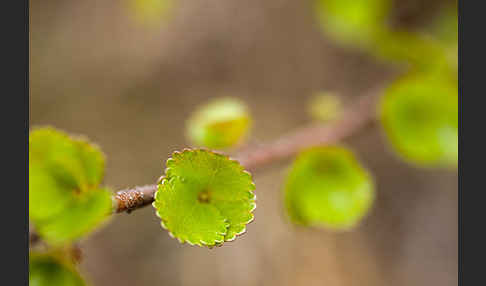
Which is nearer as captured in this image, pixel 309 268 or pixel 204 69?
pixel 309 268

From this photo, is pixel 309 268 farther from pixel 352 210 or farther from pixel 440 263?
pixel 352 210

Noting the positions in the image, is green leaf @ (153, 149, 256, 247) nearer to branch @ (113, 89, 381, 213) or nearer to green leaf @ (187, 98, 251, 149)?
branch @ (113, 89, 381, 213)

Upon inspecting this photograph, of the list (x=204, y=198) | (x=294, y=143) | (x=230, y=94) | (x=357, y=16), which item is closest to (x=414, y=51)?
(x=357, y=16)

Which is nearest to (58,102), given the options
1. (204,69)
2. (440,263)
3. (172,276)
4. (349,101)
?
(204,69)

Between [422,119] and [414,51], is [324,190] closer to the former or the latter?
[422,119]

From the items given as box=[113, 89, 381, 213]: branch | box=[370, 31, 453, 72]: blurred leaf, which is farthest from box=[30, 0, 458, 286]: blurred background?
box=[113, 89, 381, 213]: branch

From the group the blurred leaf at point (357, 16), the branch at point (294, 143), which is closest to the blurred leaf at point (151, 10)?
the blurred leaf at point (357, 16)
